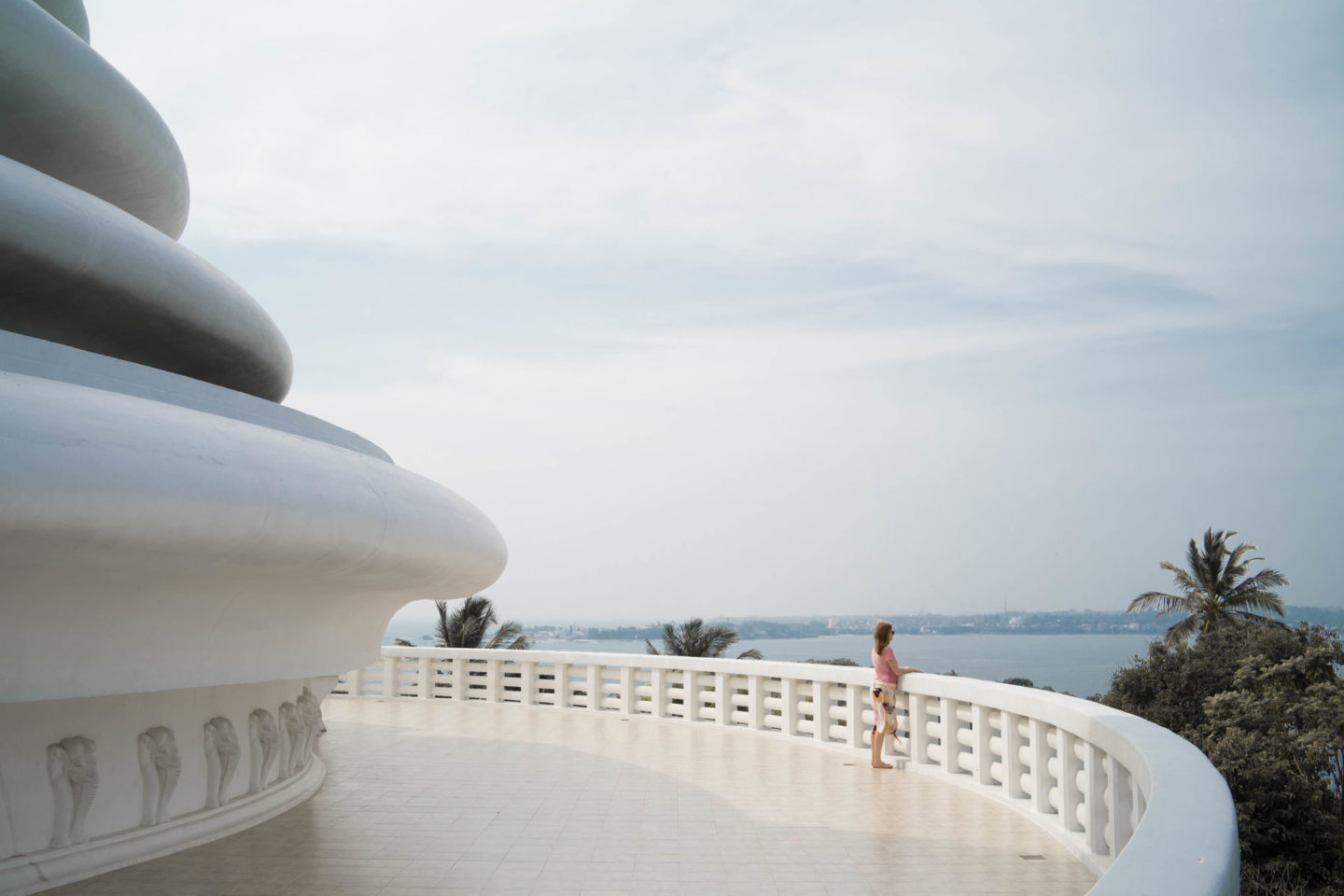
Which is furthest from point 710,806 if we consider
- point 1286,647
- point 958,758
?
point 1286,647

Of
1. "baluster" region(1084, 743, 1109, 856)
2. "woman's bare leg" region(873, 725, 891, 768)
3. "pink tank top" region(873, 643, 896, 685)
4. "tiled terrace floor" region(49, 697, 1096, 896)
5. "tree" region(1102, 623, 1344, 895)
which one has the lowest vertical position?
"tree" region(1102, 623, 1344, 895)

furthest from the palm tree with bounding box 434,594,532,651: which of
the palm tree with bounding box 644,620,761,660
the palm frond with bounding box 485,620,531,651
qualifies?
the palm tree with bounding box 644,620,761,660

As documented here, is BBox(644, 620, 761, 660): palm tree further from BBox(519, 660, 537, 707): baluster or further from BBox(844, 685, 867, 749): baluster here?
BBox(844, 685, 867, 749): baluster

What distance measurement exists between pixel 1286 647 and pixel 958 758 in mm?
32494

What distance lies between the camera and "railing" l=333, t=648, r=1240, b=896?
3568 millimetres

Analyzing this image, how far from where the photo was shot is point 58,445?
483cm

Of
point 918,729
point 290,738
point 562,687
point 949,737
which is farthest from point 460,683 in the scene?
point 949,737

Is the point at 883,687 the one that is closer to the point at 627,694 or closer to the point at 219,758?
the point at 627,694

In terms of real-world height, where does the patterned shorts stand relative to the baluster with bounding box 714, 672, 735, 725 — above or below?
above

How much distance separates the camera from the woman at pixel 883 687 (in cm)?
1095

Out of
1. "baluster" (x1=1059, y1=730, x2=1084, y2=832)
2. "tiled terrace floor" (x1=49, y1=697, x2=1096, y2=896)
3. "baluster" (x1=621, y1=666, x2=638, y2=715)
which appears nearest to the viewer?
"tiled terrace floor" (x1=49, y1=697, x2=1096, y2=896)

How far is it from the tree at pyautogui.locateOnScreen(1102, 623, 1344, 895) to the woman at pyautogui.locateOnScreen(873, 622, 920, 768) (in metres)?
5.28

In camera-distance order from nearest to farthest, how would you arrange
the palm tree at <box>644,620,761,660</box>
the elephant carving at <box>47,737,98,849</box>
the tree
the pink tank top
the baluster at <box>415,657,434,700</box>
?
the elephant carving at <box>47,737,98,849</box> → the pink tank top → the baluster at <box>415,657,434,700</box> → the tree → the palm tree at <box>644,620,761,660</box>

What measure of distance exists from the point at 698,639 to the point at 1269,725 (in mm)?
18086
